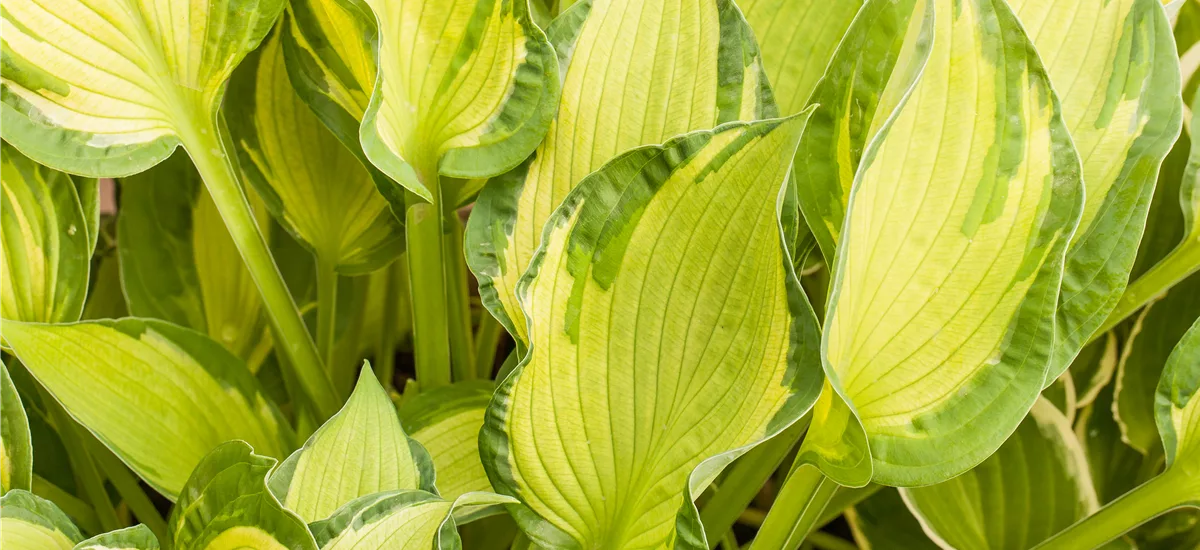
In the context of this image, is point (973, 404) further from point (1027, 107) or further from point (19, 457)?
point (19, 457)

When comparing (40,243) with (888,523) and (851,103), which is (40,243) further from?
(888,523)

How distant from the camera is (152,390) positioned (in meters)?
0.43

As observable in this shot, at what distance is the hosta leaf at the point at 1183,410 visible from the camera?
37 cm

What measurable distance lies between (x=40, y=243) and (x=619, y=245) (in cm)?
29

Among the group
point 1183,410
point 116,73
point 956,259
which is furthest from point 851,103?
point 116,73

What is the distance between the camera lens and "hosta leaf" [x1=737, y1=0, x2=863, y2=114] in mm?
400

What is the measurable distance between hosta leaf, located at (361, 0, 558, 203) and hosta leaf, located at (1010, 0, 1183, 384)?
0.19 metres

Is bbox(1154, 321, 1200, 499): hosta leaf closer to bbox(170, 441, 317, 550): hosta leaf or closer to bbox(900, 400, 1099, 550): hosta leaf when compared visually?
bbox(900, 400, 1099, 550): hosta leaf

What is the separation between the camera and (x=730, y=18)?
35 cm

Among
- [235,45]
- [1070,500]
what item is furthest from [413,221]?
[1070,500]

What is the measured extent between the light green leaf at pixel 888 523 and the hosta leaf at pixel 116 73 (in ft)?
1.35

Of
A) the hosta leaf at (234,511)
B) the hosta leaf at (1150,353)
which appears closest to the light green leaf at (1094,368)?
the hosta leaf at (1150,353)

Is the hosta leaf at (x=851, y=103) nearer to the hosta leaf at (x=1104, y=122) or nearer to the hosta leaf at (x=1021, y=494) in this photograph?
the hosta leaf at (x=1104, y=122)

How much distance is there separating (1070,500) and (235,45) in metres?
0.49
